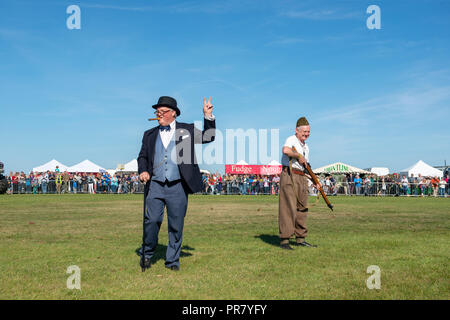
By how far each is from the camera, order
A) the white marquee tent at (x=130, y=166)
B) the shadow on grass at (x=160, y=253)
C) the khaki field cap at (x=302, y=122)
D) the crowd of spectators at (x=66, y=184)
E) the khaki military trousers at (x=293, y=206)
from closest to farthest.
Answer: the shadow on grass at (x=160, y=253)
the khaki military trousers at (x=293, y=206)
the khaki field cap at (x=302, y=122)
the crowd of spectators at (x=66, y=184)
the white marquee tent at (x=130, y=166)

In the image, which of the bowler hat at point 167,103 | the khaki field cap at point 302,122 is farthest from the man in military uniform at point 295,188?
the bowler hat at point 167,103

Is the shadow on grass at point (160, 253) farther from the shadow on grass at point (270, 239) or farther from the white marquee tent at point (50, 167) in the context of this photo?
the white marquee tent at point (50, 167)

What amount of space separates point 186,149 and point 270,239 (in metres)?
3.35

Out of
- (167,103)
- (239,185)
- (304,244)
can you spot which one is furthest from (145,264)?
(239,185)

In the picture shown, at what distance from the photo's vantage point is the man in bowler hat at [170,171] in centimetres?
574

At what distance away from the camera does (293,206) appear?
7.43m

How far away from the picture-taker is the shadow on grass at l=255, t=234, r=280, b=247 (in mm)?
7722

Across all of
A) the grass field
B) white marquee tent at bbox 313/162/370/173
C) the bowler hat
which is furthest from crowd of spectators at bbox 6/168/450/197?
the bowler hat

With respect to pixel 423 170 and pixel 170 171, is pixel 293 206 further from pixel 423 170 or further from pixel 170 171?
pixel 423 170

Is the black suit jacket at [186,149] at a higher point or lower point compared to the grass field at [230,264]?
higher

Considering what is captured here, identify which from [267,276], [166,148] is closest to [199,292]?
[267,276]

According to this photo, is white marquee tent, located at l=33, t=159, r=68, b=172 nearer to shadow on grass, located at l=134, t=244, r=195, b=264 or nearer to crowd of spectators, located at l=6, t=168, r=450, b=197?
crowd of spectators, located at l=6, t=168, r=450, b=197
